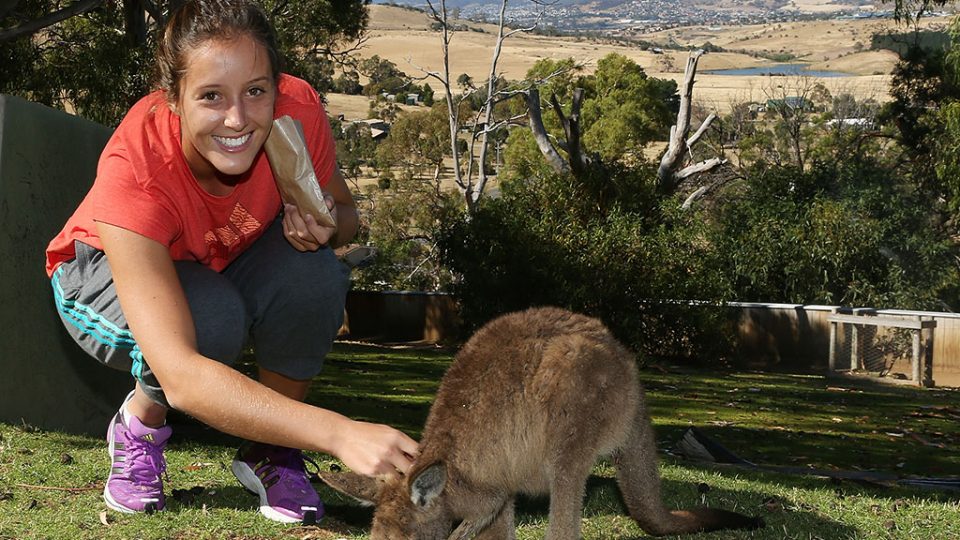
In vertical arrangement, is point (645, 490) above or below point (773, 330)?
above

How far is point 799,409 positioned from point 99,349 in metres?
9.41

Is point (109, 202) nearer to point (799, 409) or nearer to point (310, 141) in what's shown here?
point (310, 141)

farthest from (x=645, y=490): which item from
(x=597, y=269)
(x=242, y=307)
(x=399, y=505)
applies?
(x=597, y=269)

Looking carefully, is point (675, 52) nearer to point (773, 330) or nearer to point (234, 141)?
point (773, 330)

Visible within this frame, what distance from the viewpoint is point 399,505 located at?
8.80 feet

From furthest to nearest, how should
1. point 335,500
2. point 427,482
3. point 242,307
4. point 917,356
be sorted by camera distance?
point 917,356
point 335,500
point 242,307
point 427,482

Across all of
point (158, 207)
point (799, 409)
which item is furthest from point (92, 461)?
point (799, 409)

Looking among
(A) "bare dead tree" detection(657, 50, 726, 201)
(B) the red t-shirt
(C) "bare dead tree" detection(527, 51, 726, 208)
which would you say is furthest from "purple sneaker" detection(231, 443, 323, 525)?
(A) "bare dead tree" detection(657, 50, 726, 201)

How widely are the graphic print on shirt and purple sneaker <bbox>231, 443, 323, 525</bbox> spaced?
0.68m

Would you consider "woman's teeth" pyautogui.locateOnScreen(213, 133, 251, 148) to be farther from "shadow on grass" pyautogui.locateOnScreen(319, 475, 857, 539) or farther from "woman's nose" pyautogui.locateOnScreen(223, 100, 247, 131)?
"shadow on grass" pyautogui.locateOnScreen(319, 475, 857, 539)

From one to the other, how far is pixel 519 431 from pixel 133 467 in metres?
1.29

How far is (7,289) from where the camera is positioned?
4.40m

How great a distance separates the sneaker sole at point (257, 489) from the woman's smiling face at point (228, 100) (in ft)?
4.04

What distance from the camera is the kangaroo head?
8.74 feet
